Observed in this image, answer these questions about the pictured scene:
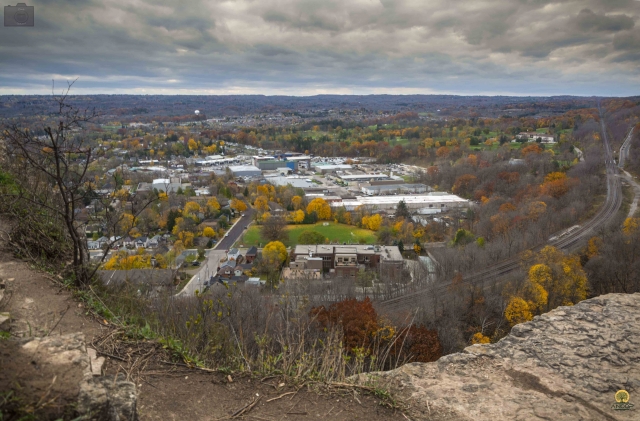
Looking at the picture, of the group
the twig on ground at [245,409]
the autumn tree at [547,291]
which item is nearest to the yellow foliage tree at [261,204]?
the autumn tree at [547,291]

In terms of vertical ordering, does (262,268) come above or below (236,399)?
below

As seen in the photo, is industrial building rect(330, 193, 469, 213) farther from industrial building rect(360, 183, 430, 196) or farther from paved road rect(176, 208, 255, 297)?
paved road rect(176, 208, 255, 297)

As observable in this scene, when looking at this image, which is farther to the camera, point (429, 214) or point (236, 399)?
point (429, 214)

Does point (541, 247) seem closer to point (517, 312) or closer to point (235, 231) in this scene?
point (517, 312)

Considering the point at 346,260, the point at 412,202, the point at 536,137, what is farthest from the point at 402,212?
the point at 536,137

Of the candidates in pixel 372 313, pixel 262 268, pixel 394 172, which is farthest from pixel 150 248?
pixel 394 172

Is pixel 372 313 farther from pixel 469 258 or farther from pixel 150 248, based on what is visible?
pixel 150 248

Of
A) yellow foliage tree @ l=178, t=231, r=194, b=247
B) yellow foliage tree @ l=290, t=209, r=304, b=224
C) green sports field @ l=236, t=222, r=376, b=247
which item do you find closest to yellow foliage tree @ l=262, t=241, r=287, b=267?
green sports field @ l=236, t=222, r=376, b=247
